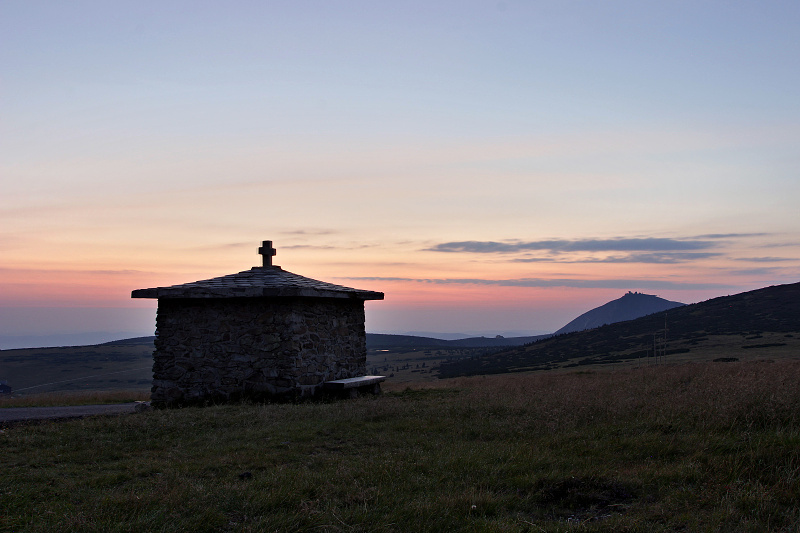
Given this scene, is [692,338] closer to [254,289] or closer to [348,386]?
[348,386]

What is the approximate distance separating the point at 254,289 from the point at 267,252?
11.4ft

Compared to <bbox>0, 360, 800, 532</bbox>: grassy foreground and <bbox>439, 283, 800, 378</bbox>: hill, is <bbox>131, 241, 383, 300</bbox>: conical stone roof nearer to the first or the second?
<bbox>0, 360, 800, 532</bbox>: grassy foreground

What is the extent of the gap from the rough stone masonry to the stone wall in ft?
0.07

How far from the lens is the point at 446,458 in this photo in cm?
612

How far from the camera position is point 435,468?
18.8ft

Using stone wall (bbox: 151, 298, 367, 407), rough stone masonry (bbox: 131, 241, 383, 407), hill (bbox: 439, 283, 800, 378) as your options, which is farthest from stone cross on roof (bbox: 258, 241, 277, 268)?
hill (bbox: 439, 283, 800, 378)

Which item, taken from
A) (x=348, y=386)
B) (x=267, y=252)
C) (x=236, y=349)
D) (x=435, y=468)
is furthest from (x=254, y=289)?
(x=435, y=468)

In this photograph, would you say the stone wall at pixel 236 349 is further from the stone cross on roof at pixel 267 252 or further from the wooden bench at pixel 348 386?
the stone cross on roof at pixel 267 252

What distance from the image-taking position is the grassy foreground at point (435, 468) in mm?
4250

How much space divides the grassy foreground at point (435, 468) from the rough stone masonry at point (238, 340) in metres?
3.08

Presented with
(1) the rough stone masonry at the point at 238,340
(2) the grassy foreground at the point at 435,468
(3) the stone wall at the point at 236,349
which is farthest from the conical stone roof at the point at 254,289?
(2) the grassy foreground at the point at 435,468

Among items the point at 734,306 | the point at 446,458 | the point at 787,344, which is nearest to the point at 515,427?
the point at 446,458

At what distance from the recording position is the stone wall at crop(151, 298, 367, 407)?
12.4 m

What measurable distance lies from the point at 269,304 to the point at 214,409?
275 cm
